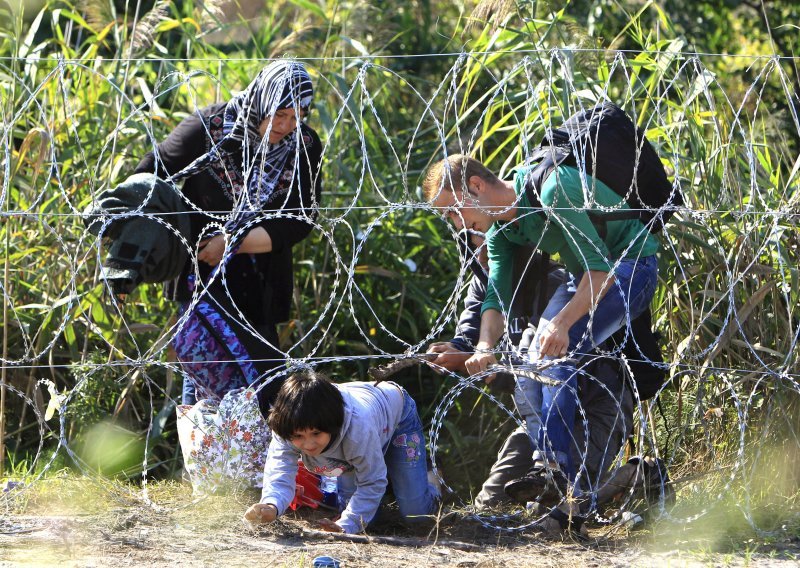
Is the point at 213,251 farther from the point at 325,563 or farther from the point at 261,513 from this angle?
the point at 325,563

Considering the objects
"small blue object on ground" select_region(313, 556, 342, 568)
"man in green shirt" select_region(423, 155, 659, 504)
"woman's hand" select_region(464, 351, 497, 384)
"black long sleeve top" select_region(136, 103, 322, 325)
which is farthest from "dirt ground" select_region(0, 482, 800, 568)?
"black long sleeve top" select_region(136, 103, 322, 325)

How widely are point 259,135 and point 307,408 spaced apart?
41.8 inches

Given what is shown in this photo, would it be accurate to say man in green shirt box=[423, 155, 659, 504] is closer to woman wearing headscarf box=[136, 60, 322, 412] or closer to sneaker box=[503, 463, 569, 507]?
sneaker box=[503, 463, 569, 507]

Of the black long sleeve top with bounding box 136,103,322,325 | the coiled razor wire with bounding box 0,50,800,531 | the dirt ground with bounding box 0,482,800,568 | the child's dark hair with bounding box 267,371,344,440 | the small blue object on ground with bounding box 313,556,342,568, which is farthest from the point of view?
the black long sleeve top with bounding box 136,103,322,325

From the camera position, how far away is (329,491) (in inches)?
148

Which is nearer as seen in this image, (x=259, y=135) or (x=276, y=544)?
(x=276, y=544)

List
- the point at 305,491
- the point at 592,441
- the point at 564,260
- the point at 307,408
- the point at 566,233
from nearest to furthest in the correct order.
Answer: the point at 307,408 → the point at 566,233 → the point at 564,260 → the point at 305,491 → the point at 592,441

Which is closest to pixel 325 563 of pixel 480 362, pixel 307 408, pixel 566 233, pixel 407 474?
pixel 307 408

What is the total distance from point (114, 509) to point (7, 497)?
0.34 meters

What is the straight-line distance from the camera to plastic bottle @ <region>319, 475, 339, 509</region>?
376 cm

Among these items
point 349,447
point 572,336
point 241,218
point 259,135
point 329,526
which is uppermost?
point 259,135

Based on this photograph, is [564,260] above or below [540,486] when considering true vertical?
above

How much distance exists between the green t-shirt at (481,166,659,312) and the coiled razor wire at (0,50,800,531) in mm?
76

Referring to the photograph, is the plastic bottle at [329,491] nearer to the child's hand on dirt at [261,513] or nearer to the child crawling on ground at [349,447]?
the child crawling on ground at [349,447]
